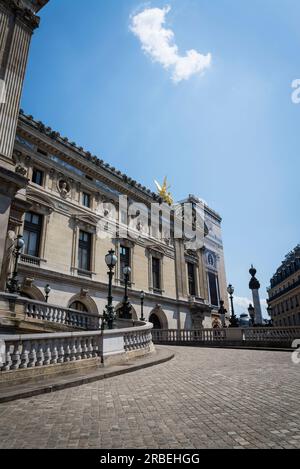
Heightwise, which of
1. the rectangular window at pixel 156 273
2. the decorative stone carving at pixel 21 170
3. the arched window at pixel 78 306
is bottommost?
the arched window at pixel 78 306

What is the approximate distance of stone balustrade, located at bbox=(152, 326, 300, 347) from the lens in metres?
17.0

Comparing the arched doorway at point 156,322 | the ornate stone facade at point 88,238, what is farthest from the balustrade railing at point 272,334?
the arched doorway at point 156,322

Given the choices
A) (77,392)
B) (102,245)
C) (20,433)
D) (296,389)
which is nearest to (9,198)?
(77,392)

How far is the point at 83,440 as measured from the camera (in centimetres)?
354

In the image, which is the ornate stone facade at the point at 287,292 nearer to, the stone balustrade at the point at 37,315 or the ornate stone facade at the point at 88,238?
the ornate stone facade at the point at 88,238

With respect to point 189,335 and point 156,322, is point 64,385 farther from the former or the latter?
point 156,322

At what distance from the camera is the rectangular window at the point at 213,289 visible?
52.3 m

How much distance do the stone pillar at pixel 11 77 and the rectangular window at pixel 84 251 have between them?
988 cm

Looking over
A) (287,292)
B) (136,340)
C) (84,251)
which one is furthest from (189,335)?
(287,292)

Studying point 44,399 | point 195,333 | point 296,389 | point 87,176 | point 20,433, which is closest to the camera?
point 20,433

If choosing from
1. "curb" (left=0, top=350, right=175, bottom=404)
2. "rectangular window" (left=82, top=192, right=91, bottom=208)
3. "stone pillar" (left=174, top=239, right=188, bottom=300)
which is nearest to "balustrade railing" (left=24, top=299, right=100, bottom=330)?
"curb" (left=0, top=350, right=175, bottom=404)

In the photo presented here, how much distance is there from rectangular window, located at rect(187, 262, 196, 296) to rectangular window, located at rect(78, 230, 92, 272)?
17.1 meters
